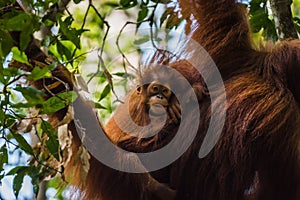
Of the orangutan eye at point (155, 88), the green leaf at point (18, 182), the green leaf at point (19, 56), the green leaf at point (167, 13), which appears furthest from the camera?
the green leaf at point (167, 13)

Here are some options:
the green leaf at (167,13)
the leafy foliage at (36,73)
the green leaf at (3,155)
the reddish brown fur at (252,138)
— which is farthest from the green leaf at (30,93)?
the green leaf at (167,13)

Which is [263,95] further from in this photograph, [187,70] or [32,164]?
[32,164]

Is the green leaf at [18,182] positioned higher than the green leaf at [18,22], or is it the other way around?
the green leaf at [18,22]

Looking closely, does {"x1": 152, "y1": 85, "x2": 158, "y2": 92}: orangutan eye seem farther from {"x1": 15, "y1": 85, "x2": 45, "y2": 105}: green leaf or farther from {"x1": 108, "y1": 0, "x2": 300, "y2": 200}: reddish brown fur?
{"x1": 15, "y1": 85, "x2": 45, "y2": 105}: green leaf

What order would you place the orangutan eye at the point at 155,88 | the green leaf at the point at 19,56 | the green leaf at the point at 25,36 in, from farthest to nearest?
1. the orangutan eye at the point at 155,88
2. the green leaf at the point at 19,56
3. the green leaf at the point at 25,36

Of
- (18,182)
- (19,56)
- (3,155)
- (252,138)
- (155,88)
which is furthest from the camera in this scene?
(155,88)

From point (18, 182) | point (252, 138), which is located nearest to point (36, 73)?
point (18, 182)

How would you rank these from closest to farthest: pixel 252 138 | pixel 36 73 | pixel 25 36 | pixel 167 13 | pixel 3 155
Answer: pixel 25 36 → pixel 36 73 → pixel 3 155 → pixel 252 138 → pixel 167 13

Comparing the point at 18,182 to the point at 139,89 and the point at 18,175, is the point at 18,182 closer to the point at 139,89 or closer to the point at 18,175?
the point at 18,175

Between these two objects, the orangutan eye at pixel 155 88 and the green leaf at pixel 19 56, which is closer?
the green leaf at pixel 19 56

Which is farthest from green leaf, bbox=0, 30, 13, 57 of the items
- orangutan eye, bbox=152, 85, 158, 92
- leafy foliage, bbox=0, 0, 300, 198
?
orangutan eye, bbox=152, 85, 158, 92

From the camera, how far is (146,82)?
3.18 meters

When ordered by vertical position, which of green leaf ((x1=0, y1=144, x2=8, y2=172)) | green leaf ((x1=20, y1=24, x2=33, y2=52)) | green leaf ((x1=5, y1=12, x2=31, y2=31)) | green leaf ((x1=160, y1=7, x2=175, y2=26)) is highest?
green leaf ((x1=160, y1=7, x2=175, y2=26))

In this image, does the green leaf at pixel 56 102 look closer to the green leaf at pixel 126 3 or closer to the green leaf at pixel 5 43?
the green leaf at pixel 5 43
